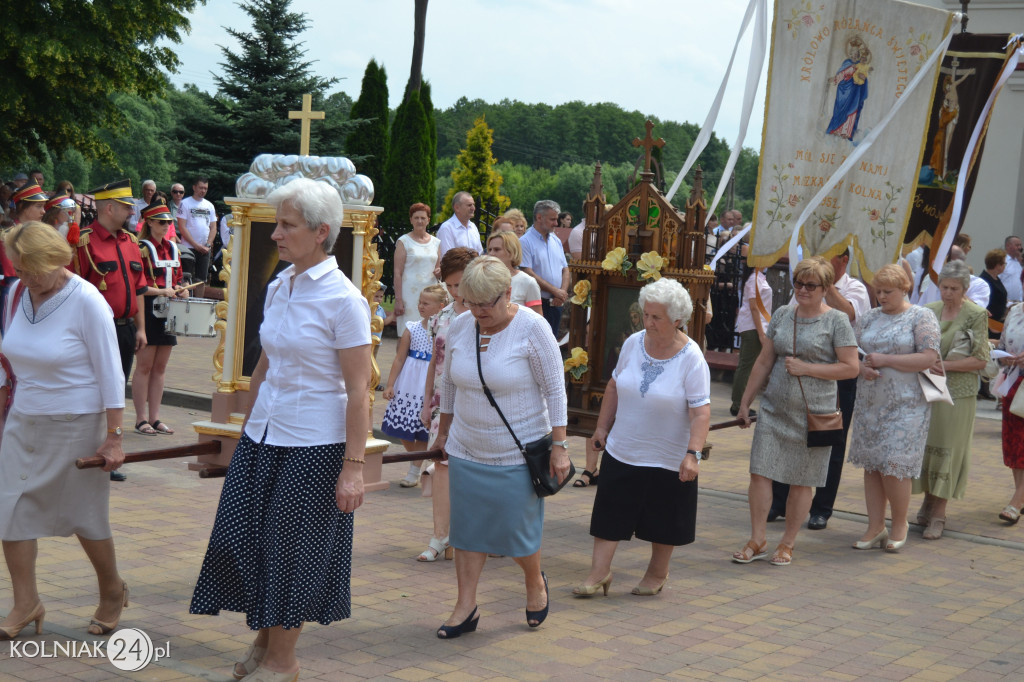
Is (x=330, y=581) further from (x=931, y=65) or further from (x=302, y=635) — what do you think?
(x=931, y=65)

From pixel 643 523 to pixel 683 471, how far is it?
0.42m

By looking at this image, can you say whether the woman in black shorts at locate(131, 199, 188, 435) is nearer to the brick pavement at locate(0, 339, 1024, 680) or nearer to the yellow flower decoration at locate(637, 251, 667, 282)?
the brick pavement at locate(0, 339, 1024, 680)

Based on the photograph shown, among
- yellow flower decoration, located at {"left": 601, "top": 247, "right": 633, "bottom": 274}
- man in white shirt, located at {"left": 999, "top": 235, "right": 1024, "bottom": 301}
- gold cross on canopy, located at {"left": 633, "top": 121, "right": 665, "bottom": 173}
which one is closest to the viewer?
yellow flower decoration, located at {"left": 601, "top": 247, "right": 633, "bottom": 274}

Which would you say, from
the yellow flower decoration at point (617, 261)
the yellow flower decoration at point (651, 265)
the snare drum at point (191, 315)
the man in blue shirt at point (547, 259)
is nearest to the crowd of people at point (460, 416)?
the yellow flower decoration at point (617, 261)

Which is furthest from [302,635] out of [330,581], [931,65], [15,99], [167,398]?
[15,99]

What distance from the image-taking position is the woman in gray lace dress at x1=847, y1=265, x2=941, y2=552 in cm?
744

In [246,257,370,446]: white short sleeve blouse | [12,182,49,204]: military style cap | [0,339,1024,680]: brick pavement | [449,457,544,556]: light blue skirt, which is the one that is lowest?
[0,339,1024,680]: brick pavement

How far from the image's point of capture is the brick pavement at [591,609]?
5.02 meters

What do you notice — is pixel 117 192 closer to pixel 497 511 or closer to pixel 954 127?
pixel 497 511

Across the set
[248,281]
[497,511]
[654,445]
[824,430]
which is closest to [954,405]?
[824,430]

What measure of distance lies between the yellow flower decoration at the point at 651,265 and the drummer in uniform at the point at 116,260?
3733mm

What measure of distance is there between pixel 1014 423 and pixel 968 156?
7.09ft

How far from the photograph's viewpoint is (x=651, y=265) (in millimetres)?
8148

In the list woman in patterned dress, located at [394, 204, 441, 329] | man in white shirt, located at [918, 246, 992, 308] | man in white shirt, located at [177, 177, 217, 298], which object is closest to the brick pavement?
man in white shirt, located at [918, 246, 992, 308]
